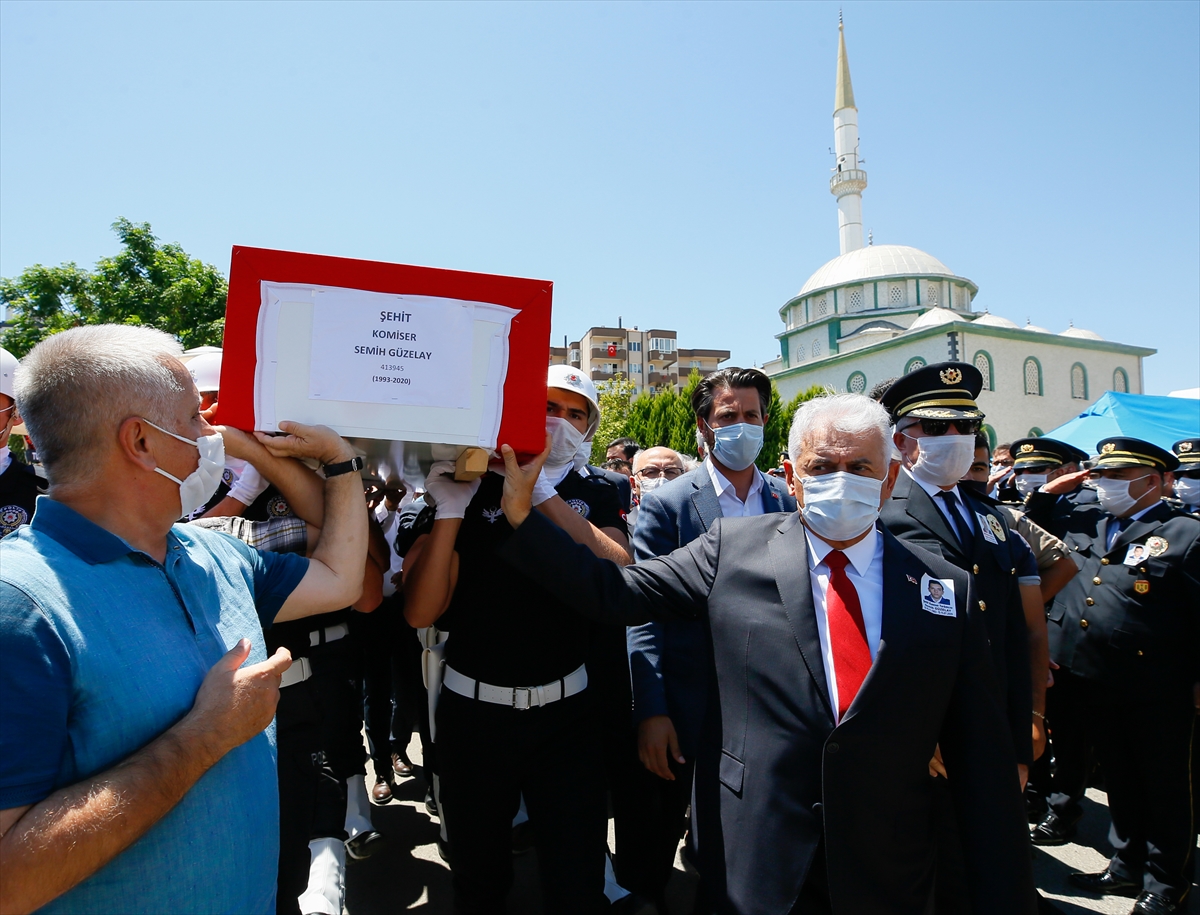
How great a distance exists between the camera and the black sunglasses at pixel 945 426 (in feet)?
11.3

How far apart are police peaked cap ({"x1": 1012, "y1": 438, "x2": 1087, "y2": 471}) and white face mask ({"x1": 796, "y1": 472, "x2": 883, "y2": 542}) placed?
220 inches

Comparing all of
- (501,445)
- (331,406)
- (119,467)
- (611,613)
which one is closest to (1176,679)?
(611,613)

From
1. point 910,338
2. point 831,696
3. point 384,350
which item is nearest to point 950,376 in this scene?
point 831,696

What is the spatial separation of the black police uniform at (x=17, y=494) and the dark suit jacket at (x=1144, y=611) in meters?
5.26

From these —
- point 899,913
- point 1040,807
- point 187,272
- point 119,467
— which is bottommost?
point 1040,807

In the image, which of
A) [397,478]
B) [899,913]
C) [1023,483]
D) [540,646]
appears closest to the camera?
[899,913]

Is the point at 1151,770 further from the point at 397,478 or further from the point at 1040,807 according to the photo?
the point at 397,478

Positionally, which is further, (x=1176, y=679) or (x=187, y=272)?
(x=187, y=272)

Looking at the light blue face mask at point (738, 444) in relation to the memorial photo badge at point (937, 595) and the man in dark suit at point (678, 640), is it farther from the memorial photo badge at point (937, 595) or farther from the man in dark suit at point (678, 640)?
the memorial photo badge at point (937, 595)

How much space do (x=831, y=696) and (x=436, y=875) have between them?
10.0 feet

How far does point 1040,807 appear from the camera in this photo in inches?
196

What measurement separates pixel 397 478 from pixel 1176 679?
4.13m

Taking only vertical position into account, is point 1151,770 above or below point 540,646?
below

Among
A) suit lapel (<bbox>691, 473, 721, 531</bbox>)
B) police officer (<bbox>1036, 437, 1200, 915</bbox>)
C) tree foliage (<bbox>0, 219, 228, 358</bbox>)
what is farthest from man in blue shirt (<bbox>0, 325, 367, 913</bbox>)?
tree foliage (<bbox>0, 219, 228, 358</bbox>)
